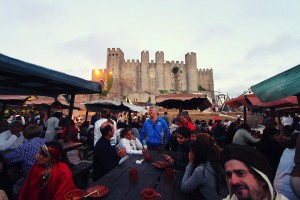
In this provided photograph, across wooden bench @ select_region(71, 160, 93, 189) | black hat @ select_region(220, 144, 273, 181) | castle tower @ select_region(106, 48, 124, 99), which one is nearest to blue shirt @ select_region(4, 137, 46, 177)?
wooden bench @ select_region(71, 160, 93, 189)

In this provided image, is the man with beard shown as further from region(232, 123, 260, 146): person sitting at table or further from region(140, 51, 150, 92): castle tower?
region(140, 51, 150, 92): castle tower

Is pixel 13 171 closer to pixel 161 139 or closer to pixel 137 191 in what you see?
pixel 137 191

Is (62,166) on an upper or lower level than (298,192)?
upper

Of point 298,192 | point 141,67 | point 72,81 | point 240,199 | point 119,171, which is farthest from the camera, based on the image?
point 141,67

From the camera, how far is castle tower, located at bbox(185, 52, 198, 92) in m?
68.3

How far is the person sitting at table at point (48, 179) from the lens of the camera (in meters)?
2.52

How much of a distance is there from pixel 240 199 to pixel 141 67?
65.7 m

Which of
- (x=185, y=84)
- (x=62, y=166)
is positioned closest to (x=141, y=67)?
(x=185, y=84)

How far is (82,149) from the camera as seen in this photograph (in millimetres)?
Answer: 7473

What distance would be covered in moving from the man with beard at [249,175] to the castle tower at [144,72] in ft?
208

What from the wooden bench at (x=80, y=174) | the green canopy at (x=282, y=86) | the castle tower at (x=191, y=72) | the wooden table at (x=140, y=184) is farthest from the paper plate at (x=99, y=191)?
the castle tower at (x=191, y=72)

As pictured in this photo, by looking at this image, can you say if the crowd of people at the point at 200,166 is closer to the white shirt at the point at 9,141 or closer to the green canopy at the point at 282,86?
the white shirt at the point at 9,141

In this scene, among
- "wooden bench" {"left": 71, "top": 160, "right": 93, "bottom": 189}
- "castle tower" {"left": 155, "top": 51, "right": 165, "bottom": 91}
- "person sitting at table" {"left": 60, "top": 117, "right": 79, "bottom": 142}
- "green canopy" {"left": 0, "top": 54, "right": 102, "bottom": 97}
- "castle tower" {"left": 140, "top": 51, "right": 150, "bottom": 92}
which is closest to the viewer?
"green canopy" {"left": 0, "top": 54, "right": 102, "bottom": 97}

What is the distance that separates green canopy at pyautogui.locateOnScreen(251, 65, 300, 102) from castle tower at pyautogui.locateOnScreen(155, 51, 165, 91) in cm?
6284
